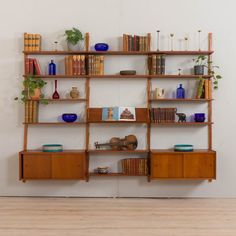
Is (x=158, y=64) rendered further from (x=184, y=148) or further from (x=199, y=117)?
(x=184, y=148)

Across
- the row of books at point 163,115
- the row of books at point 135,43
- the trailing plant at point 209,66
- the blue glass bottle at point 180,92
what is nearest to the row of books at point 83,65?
the row of books at point 135,43

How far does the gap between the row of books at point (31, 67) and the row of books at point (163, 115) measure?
1694mm

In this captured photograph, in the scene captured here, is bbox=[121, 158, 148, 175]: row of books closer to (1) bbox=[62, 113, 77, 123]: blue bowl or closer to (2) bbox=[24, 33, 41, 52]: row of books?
(1) bbox=[62, 113, 77, 123]: blue bowl

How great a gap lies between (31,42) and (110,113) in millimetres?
1475

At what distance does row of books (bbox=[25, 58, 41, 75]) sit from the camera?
19.3 ft

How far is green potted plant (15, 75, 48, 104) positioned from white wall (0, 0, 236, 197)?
0.18 m

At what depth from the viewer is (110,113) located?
233 inches

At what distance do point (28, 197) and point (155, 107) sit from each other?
2215 millimetres

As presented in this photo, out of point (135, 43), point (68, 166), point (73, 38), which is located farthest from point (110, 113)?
point (73, 38)

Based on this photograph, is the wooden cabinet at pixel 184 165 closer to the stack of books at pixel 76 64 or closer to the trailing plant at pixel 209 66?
the trailing plant at pixel 209 66

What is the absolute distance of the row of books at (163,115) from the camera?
5.86 metres

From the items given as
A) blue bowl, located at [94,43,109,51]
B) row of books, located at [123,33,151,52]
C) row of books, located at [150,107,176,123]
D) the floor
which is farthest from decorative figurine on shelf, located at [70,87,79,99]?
the floor

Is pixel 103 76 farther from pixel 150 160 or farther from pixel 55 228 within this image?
pixel 55 228

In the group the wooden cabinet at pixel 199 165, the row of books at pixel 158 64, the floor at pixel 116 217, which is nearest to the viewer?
the floor at pixel 116 217
